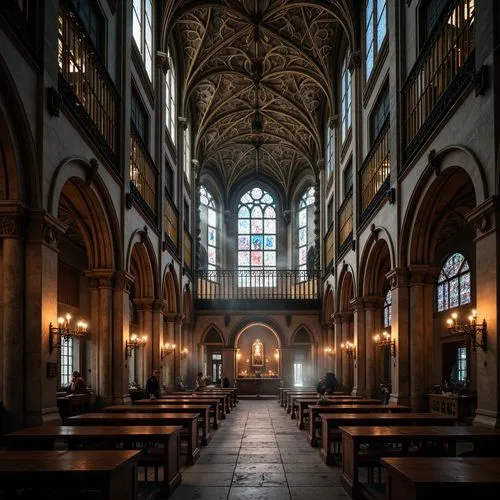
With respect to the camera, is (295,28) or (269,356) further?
(269,356)

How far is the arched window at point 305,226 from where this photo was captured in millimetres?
42875

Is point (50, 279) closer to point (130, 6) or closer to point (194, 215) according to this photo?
point (130, 6)

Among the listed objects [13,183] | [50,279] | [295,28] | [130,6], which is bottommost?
[50,279]

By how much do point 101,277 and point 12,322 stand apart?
624 centimetres

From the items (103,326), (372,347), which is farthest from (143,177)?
(372,347)

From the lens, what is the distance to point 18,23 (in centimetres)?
1031

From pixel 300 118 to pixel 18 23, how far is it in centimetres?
2660

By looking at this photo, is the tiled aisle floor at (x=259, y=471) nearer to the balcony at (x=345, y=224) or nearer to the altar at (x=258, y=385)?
the balcony at (x=345, y=224)

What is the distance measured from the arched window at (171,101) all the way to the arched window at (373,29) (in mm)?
8224

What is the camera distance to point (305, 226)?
143 feet

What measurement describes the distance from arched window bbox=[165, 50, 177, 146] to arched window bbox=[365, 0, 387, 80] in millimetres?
8224

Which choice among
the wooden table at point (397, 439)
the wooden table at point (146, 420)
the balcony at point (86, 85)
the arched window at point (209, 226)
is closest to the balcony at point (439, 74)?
the wooden table at point (397, 439)

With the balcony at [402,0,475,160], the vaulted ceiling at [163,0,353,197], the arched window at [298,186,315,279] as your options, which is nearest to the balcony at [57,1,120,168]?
the balcony at [402,0,475,160]

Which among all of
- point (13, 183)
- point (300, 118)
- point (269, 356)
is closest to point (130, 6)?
point (13, 183)
